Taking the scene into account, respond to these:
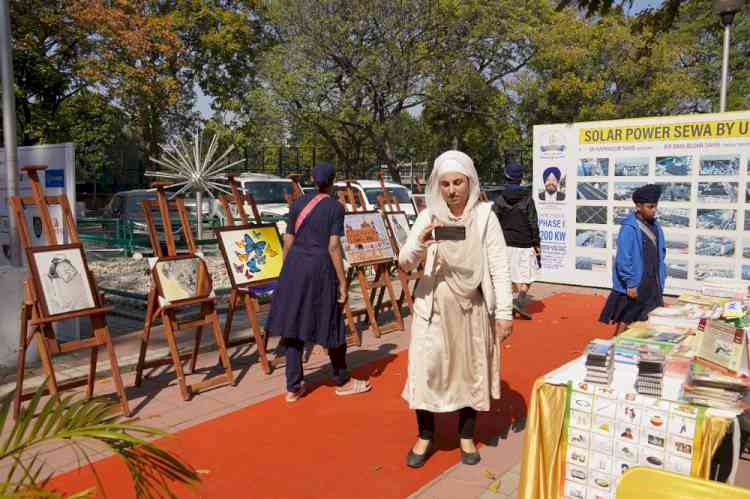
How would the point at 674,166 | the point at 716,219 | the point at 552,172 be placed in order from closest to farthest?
the point at 716,219 → the point at 674,166 → the point at 552,172

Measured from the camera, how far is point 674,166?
29.6 feet

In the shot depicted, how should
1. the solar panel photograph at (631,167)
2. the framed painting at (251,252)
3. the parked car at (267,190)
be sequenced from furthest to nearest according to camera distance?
1. the parked car at (267,190)
2. the solar panel photograph at (631,167)
3. the framed painting at (251,252)

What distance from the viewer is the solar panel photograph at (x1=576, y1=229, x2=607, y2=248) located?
976cm

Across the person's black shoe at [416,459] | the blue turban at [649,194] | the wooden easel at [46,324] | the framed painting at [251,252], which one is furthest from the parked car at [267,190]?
the person's black shoe at [416,459]

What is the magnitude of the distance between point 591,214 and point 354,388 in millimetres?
6277

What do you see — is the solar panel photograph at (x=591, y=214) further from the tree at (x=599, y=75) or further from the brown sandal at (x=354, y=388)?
the tree at (x=599, y=75)

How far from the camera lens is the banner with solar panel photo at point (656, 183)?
8555 mm

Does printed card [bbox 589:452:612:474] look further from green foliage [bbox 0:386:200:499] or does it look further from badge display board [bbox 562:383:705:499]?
green foliage [bbox 0:386:200:499]

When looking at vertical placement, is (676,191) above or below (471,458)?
above

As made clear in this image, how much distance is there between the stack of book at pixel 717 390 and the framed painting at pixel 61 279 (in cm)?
388

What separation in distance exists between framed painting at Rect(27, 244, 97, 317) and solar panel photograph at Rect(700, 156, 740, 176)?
8106 mm

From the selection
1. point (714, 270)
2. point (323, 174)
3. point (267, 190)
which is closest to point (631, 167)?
point (714, 270)

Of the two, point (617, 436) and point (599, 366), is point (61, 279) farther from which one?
point (617, 436)

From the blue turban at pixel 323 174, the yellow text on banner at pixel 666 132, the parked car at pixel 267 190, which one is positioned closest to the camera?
the blue turban at pixel 323 174
